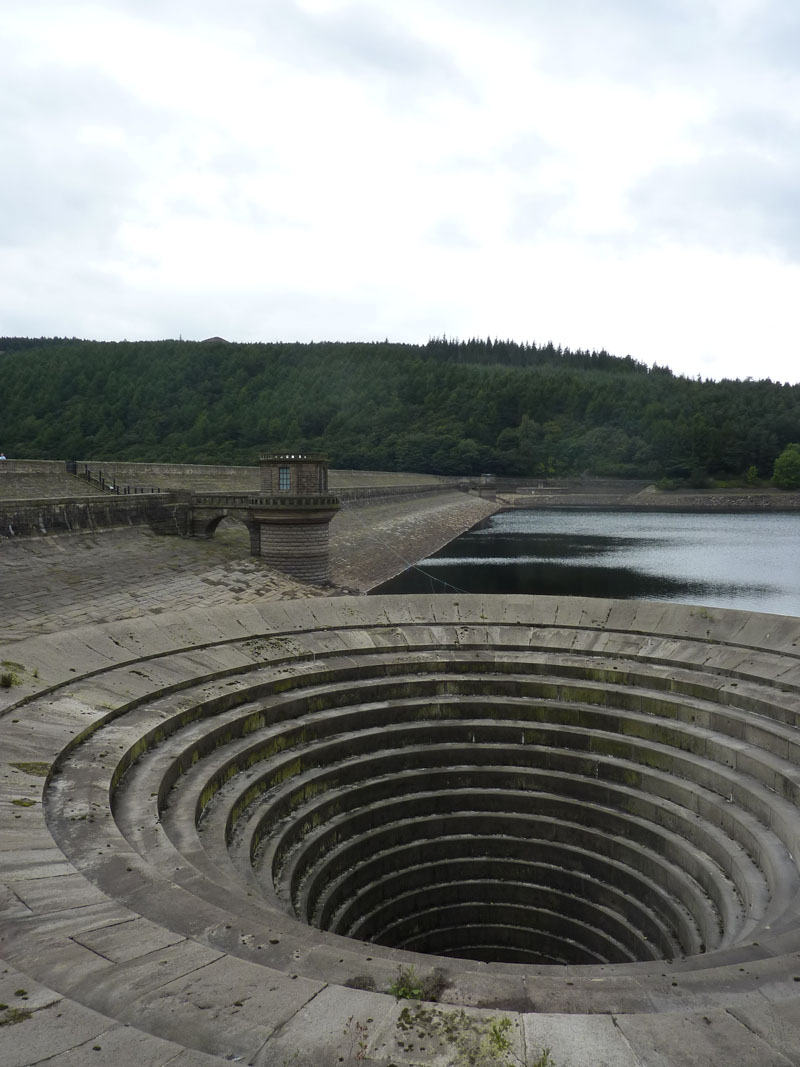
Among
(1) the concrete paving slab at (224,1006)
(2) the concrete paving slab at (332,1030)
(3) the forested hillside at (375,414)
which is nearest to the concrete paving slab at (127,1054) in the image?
(1) the concrete paving slab at (224,1006)

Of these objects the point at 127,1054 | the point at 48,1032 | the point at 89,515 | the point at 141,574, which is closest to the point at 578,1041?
the point at 127,1054

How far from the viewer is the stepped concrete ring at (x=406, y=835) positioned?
190 inches

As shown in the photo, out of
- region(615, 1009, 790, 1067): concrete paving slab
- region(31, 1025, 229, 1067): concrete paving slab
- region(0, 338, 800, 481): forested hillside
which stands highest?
region(0, 338, 800, 481): forested hillside

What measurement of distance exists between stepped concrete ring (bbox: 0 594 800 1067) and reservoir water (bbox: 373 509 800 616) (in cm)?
3131

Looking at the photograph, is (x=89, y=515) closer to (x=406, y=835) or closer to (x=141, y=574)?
(x=141, y=574)

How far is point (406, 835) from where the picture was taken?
12742 mm

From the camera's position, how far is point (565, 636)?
1527cm

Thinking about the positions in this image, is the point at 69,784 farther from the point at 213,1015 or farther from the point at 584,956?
the point at 584,956

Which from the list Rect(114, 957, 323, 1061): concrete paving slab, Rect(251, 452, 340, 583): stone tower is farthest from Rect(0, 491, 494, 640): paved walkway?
Rect(114, 957, 323, 1061): concrete paving slab

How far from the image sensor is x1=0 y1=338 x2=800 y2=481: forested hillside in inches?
5079

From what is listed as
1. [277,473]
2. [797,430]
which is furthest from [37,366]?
[797,430]

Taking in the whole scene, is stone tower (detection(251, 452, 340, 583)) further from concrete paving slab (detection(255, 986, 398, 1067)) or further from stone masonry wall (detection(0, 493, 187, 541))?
concrete paving slab (detection(255, 986, 398, 1067))

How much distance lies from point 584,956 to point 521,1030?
28.3ft

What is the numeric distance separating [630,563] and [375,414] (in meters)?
101
